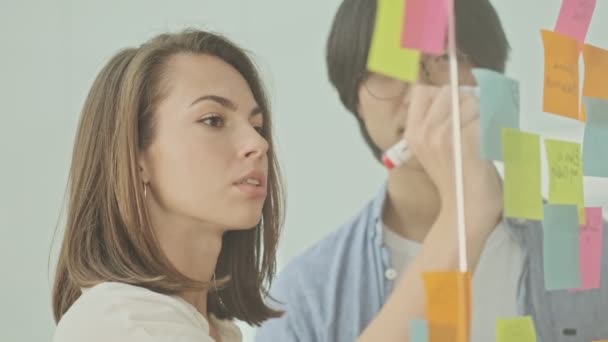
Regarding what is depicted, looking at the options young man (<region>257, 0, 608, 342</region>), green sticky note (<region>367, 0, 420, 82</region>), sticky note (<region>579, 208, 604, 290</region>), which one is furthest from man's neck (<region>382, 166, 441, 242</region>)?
sticky note (<region>579, 208, 604, 290</region>)

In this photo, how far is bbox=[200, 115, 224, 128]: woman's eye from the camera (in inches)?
46.3

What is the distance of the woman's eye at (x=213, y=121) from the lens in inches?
46.3

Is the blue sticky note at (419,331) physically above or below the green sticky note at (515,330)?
above

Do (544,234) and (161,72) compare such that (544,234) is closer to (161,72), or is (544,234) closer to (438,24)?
(438,24)

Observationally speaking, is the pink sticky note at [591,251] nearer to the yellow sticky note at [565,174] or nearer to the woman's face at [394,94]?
the yellow sticky note at [565,174]

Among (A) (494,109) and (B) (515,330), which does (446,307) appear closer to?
(B) (515,330)

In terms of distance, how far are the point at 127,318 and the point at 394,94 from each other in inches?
14.7

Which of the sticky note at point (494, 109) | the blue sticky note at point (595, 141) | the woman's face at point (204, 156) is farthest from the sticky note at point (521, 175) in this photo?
the woman's face at point (204, 156)

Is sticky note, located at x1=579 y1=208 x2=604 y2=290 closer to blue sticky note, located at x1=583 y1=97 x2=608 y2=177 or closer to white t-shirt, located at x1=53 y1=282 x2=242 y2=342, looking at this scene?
blue sticky note, located at x1=583 y1=97 x2=608 y2=177

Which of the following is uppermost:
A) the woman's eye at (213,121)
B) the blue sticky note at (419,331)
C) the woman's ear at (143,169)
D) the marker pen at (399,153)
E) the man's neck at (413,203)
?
the woman's eye at (213,121)

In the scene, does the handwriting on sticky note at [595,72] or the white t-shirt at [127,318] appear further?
the handwriting on sticky note at [595,72]

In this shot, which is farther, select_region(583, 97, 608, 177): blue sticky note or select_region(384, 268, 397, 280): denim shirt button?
select_region(583, 97, 608, 177): blue sticky note

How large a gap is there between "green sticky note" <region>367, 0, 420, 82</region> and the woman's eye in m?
0.24

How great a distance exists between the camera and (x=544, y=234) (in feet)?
3.71
